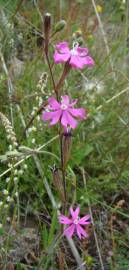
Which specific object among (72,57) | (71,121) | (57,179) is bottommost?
(57,179)

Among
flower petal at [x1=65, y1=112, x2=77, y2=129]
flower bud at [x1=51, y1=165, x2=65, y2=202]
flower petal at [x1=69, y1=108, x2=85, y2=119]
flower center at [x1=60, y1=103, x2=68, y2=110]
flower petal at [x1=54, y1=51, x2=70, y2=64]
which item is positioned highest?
flower petal at [x1=54, y1=51, x2=70, y2=64]

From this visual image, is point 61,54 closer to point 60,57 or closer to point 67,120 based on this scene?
point 60,57

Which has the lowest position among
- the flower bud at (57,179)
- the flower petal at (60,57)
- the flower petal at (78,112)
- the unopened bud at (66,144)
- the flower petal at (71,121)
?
the flower bud at (57,179)

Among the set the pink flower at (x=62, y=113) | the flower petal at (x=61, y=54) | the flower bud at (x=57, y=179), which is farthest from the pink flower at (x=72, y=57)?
the flower bud at (x=57, y=179)

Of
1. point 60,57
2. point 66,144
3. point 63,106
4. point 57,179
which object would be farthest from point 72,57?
point 57,179

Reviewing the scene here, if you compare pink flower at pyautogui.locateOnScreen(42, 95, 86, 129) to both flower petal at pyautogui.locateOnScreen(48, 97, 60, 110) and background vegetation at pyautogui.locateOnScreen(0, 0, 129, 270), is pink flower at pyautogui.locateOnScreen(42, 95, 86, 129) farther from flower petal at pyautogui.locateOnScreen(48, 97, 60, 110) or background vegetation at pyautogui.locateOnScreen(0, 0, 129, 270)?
background vegetation at pyautogui.locateOnScreen(0, 0, 129, 270)

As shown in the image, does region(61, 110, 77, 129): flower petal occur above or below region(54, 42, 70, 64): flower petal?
below

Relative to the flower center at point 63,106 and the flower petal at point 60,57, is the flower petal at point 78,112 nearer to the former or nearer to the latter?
the flower center at point 63,106

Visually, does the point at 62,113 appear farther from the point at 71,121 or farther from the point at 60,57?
the point at 60,57

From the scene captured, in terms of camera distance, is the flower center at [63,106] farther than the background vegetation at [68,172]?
No

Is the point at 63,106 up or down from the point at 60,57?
down

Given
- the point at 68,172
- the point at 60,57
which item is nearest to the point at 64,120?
the point at 60,57

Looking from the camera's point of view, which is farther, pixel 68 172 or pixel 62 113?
pixel 68 172

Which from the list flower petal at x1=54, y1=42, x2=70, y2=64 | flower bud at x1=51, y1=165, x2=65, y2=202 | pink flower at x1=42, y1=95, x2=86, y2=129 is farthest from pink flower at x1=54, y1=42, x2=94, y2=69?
flower bud at x1=51, y1=165, x2=65, y2=202
